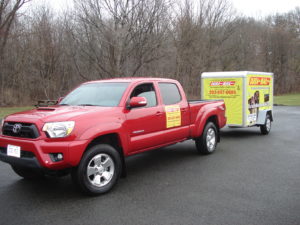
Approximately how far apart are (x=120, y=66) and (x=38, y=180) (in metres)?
15.0

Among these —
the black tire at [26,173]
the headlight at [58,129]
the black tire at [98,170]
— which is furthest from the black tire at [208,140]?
the headlight at [58,129]

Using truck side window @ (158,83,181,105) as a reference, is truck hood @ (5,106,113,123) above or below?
below

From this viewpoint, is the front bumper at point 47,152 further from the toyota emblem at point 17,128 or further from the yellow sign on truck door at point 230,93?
the yellow sign on truck door at point 230,93

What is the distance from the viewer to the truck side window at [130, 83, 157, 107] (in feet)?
19.2

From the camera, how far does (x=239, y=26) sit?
42188 mm

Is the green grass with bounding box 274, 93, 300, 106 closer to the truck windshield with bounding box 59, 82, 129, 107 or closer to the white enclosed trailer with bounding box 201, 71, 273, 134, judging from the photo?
the white enclosed trailer with bounding box 201, 71, 273, 134

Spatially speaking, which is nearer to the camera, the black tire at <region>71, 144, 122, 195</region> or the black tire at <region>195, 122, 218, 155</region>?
the black tire at <region>71, 144, 122, 195</region>

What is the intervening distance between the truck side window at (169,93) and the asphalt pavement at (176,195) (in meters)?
1.37

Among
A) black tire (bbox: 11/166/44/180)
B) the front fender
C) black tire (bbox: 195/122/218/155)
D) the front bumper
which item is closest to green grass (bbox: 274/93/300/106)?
black tire (bbox: 195/122/218/155)

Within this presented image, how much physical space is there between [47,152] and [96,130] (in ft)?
2.54

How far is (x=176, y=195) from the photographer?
4707 mm

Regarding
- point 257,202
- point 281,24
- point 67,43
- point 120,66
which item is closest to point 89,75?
point 67,43

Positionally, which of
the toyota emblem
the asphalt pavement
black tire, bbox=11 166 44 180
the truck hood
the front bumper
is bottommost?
Answer: the asphalt pavement

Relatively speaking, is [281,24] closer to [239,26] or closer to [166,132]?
[239,26]
